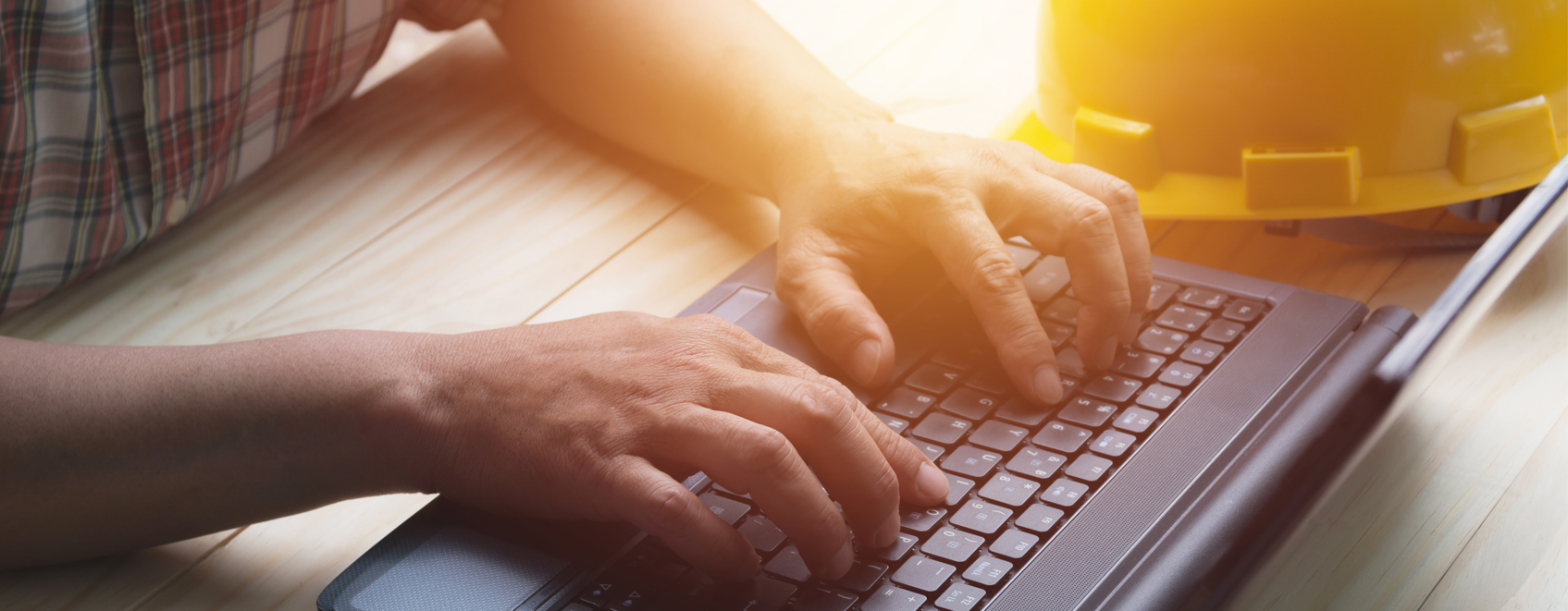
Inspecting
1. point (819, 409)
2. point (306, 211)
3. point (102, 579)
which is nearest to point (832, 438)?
point (819, 409)

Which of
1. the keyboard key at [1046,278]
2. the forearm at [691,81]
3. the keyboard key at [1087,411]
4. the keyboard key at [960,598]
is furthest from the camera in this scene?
the forearm at [691,81]

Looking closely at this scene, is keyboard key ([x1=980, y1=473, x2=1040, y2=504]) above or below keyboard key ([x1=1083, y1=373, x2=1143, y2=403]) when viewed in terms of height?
below

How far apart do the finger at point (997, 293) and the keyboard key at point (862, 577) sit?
144mm

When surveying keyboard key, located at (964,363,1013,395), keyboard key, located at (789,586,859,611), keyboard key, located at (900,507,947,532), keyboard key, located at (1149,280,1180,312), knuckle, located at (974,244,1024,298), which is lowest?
keyboard key, located at (789,586,859,611)

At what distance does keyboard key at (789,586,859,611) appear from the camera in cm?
48

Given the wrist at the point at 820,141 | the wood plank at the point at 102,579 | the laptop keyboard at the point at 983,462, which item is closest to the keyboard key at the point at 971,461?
the laptop keyboard at the point at 983,462

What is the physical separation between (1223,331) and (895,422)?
0.19 metres

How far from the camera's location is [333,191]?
2.85 feet

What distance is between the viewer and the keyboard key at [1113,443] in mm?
556

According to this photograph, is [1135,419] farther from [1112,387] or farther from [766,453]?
[766,453]

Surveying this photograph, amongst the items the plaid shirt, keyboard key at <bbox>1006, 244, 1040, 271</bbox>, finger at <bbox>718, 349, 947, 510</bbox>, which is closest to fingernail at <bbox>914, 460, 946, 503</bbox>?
finger at <bbox>718, 349, 947, 510</bbox>

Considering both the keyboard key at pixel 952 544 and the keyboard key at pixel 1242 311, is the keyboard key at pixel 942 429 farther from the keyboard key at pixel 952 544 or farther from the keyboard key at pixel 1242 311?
the keyboard key at pixel 1242 311

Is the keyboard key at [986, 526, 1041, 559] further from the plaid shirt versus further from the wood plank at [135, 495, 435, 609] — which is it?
the plaid shirt

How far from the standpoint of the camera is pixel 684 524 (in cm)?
49
